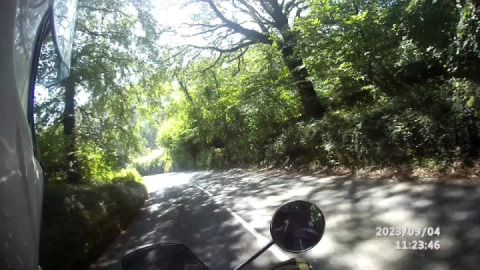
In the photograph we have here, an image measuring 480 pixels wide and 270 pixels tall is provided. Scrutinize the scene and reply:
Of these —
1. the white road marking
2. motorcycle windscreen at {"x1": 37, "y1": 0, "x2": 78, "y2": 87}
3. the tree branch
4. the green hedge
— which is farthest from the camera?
the tree branch

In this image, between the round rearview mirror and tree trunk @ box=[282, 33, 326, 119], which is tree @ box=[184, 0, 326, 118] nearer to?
tree trunk @ box=[282, 33, 326, 119]

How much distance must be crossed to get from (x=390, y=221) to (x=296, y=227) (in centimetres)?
409

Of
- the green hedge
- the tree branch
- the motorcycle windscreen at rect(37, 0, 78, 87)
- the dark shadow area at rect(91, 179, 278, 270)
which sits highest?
the tree branch

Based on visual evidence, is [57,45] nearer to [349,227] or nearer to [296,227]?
[296,227]

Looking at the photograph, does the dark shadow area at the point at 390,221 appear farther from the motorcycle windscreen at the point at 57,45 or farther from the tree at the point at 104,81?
the tree at the point at 104,81

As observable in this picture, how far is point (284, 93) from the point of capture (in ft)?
63.9

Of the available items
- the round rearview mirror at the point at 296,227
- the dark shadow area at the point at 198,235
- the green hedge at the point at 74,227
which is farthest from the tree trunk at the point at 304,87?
the round rearview mirror at the point at 296,227

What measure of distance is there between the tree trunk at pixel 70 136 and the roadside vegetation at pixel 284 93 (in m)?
0.05

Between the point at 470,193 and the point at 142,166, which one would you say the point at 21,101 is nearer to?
the point at 470,193

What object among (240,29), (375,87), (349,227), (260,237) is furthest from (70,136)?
(375,87)
